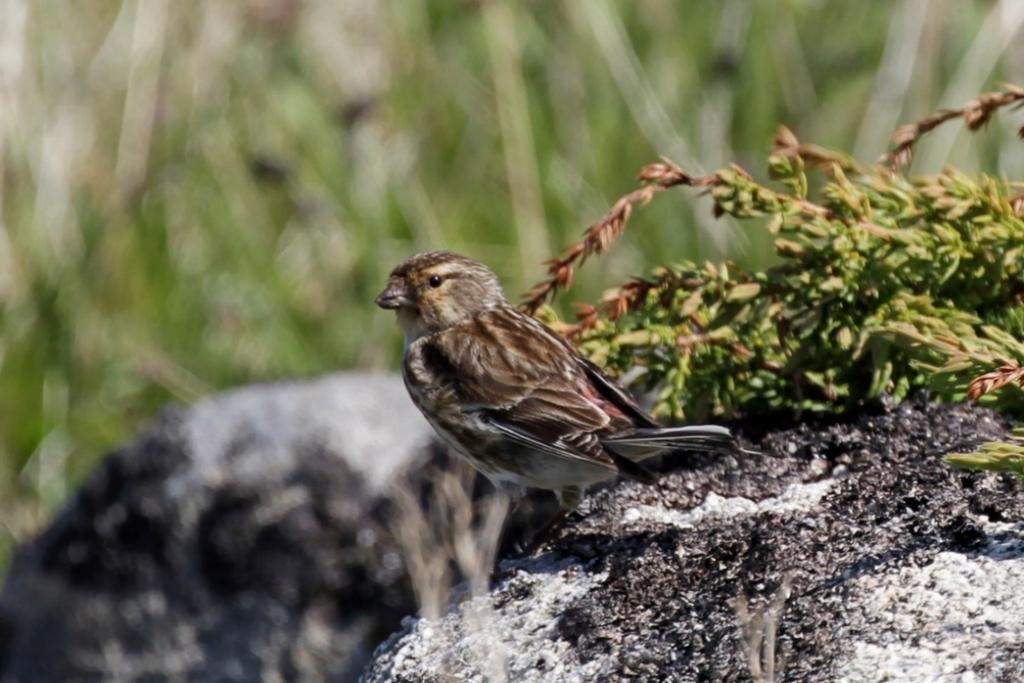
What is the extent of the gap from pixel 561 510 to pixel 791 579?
0.99 meters

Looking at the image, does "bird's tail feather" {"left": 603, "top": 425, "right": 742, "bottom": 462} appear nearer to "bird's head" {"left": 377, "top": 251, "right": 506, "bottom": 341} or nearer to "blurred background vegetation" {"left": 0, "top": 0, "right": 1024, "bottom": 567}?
"bird's head" {"left": 377, "top": 251, "right": 506, "bottom": 341}

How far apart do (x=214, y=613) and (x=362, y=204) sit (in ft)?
9.31

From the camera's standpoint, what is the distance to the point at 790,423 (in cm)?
358

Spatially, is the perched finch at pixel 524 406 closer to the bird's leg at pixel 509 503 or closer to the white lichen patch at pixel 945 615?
the bird's leg at pixel 509 503

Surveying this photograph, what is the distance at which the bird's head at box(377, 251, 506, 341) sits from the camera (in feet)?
15.5

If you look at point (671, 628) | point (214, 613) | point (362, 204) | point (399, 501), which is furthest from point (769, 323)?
point (362, 204)

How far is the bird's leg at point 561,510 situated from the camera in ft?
11.2

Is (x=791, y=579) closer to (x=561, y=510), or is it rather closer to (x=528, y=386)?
(x=561, y=510)

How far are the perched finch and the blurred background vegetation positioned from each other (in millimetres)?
2811

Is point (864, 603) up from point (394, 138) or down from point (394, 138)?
down

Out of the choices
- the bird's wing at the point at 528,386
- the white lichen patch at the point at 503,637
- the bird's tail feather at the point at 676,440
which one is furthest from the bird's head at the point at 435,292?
the white lichen patch at the point at 503,637

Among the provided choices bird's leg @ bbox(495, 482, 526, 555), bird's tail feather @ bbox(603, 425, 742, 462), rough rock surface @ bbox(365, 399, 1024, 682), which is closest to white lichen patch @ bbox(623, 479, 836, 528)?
rough rock surface @ bbox(365, 399, 1024, 682)

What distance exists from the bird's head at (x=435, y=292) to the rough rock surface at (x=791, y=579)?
1436mm

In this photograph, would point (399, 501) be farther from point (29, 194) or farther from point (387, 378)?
point (29, 194)
